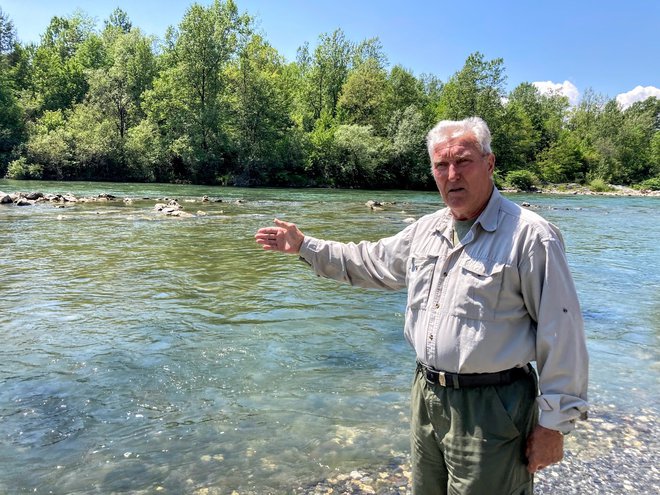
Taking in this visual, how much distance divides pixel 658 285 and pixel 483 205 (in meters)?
11.3

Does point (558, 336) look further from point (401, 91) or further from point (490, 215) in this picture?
point (401, 91)

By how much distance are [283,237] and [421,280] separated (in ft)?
3.81

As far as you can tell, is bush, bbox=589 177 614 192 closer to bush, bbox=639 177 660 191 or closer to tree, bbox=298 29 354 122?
bush, bbox=639 177 660 191

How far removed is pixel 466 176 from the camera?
256cm

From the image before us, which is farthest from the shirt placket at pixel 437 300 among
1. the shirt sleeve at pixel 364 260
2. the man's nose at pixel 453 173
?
the shirt sleeve at pixel 364 260

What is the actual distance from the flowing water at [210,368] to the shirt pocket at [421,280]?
6.89ft

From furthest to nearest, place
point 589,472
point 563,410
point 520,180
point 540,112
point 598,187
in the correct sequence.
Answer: point 540,112, point 598,187, point 520,180, point 589,472, point 563,410

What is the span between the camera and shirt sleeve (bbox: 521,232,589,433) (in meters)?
2.24

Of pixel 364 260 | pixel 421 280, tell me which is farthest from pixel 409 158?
pixel 421 280

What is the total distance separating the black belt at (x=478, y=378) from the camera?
2.37 metres

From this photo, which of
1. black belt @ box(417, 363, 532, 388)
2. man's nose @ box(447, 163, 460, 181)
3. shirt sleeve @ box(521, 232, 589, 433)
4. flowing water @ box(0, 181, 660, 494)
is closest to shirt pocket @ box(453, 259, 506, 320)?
shirt sleeve @ box(521, 232, 589, 433)

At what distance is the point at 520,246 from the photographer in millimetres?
2336

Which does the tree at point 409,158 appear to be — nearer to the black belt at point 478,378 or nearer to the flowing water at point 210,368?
the flowing water at point 210,368

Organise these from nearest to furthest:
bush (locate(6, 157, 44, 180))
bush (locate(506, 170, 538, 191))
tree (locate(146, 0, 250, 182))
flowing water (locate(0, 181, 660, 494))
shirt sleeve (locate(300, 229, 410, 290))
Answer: shirt sleeve (locate(300, 229, 410, 290))
flowing water (locate(0, 181, 660, 494))
bush (locate(6, 157, 44, 180))
tree (locate(146, 0, 250, 182))
bush (locate(506, 170, 538, 191))
